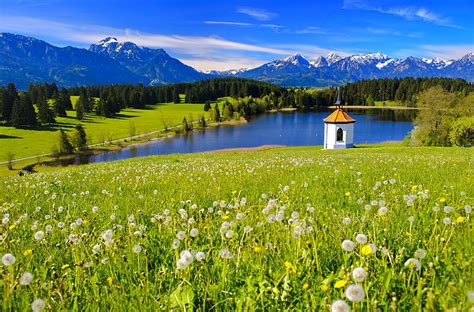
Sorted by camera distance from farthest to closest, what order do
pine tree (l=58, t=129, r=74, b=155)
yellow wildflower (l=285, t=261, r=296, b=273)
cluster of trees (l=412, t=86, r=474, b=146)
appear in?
pine tree (l=58, t=129, r=74, b=155) < cluster of trees (l=412, t=86, r=474, b=146) < yellow wildflower (l=285, t=261, r=296, b=273)

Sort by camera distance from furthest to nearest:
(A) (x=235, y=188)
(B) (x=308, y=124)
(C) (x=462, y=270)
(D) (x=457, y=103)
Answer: (B) (x=308, y=124), (D) (x=457, y=103), (A) (x=235, y=188), (C) (x=462, y=270)

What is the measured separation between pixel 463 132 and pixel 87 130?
426 ft

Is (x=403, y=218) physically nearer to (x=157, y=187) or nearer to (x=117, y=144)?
(x=157, y=187)

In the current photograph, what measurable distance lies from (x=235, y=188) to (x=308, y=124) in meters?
151

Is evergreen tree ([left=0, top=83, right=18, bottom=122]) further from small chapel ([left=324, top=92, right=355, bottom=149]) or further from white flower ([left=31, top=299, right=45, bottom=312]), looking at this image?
white flower ([left=31, top=299, right=45, bottom=312])

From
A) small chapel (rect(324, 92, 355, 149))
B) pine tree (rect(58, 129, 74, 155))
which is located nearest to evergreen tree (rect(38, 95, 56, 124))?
pine tree (rect(58, 129, 74, 155))

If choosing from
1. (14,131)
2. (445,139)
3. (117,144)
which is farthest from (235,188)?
(14,131)

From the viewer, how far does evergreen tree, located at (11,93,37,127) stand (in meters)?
131

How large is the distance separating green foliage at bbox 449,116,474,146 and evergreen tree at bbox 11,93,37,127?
463ft

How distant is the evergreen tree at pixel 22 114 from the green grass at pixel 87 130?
411 cm

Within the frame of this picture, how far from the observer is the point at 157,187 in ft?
27.8

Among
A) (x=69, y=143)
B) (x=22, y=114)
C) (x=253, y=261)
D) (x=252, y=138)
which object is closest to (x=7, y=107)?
Answer: (x=22, y=114)

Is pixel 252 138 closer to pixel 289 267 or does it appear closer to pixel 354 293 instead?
pixel 289 267

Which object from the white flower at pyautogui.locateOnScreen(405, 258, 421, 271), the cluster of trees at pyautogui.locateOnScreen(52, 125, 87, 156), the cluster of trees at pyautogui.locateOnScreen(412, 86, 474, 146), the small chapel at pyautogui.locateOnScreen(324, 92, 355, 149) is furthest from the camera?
the cluster of trees at pyautogui.locateOnScreen(52, 125, 87, 156)
